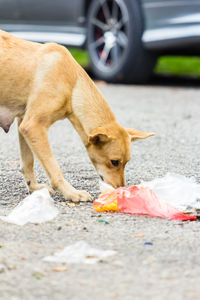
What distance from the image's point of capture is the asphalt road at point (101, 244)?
2779mm

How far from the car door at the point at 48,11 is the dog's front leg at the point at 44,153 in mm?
5862

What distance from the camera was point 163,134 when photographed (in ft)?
22.2

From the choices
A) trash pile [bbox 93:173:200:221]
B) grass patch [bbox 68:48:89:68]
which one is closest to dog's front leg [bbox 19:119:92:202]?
trash pile [bbox 93:173:200:221]

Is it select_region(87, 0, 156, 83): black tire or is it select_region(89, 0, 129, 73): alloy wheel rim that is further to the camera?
select_region(89, 0, 129, 73): alloy wheel rim

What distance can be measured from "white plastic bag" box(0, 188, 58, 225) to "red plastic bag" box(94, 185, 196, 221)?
0.33 metres

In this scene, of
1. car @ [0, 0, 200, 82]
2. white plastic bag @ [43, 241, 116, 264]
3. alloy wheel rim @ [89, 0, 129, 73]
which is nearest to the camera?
white plastic bag @ [43, 241, 116, 264]

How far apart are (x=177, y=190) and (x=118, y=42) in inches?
216

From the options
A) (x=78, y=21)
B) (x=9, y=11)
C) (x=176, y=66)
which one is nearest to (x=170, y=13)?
(x=78, y=21)

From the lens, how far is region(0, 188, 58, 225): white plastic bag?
3779 mm

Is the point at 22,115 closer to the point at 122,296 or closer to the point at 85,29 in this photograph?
the point at 122,296

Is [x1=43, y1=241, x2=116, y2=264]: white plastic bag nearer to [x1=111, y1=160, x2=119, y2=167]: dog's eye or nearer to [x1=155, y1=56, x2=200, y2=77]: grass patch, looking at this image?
[x1=111, y1=160, x2=119, y2=167]: dog's eye

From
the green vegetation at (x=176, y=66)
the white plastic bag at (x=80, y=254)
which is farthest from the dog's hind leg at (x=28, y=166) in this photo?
the green vegetation at (x=176, y=66)

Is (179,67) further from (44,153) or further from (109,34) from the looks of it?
(44,153)

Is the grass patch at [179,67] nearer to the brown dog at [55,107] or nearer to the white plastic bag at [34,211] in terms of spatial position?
the brown dog at [55,107]
